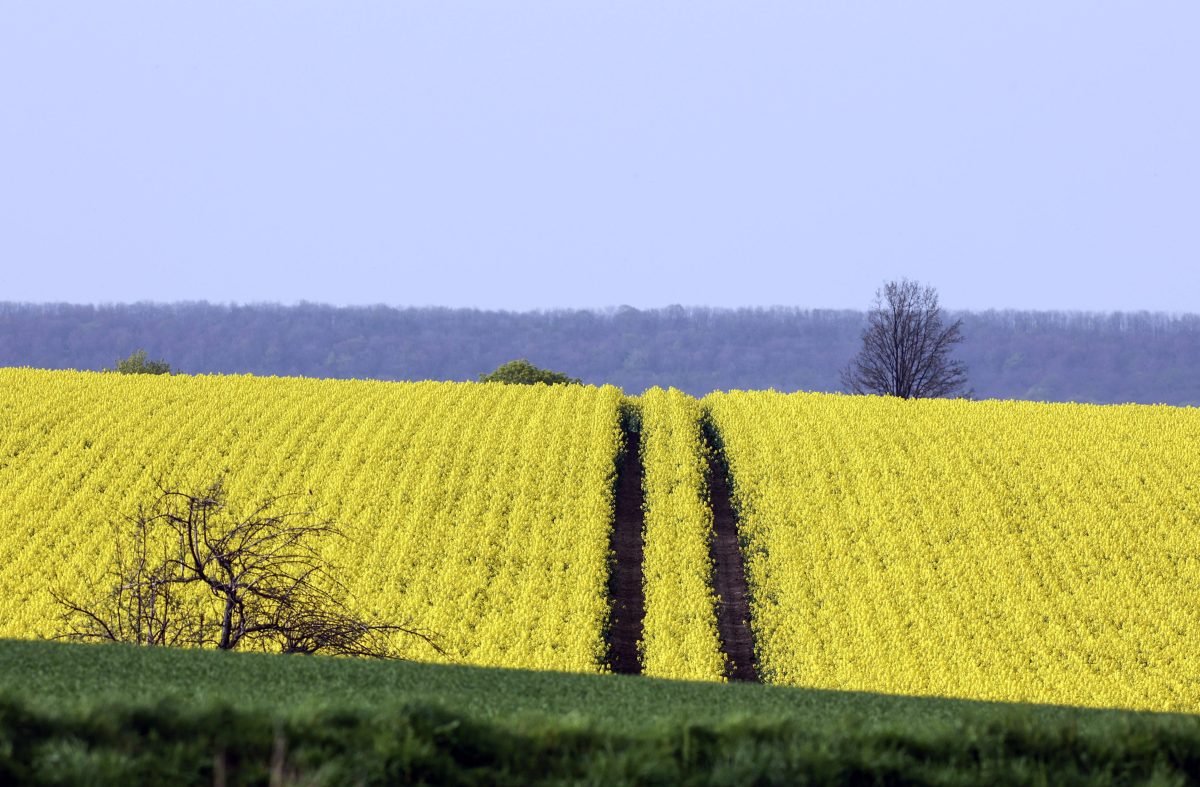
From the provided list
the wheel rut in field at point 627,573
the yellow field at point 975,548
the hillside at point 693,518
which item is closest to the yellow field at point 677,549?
the hillside at point 693,518

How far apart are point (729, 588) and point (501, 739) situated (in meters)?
17.1

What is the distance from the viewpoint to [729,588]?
24234mm

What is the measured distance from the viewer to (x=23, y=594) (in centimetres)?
2203

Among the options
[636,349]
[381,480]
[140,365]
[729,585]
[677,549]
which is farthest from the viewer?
[636,349]

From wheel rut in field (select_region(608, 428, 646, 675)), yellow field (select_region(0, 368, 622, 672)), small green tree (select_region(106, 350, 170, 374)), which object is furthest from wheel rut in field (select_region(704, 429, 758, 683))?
small green tree (select_region(106, 350, 170, 374))

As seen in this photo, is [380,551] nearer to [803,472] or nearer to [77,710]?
[803,472]

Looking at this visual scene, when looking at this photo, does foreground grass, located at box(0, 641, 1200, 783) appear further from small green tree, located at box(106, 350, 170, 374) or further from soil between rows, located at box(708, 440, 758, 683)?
small green tree, located at box(106, 350, 170, 374)

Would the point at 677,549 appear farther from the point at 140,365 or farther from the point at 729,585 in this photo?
the point at 140,365

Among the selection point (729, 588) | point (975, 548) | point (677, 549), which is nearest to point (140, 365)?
point (677, 549)

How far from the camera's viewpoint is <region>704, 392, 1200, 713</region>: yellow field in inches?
769

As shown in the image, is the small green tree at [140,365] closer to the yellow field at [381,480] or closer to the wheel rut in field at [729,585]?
the yellow field at [381,480]

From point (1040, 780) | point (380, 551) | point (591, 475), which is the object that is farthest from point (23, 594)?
point (1040, 780)

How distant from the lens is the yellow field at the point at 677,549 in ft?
65.6

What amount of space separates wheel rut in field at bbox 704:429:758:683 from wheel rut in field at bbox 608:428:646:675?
1578mm
